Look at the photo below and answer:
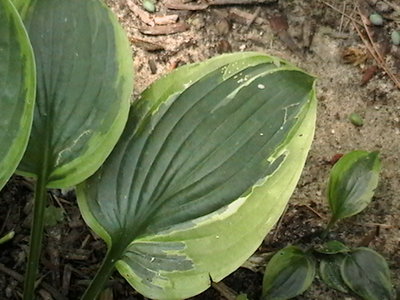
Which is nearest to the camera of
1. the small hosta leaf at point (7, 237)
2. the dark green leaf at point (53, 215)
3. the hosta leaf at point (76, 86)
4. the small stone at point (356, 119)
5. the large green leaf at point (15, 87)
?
the large green leaf at point (15, 87)

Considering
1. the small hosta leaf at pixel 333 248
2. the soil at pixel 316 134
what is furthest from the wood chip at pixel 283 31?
the small hosta leaf at pixel 333 248

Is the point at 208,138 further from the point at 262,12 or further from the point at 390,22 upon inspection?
the point at 390,22

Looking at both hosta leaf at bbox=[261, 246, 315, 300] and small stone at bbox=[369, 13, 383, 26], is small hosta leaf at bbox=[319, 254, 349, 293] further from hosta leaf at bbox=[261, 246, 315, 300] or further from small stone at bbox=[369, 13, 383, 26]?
small stone at bbox=[369, 13, 383, 26]

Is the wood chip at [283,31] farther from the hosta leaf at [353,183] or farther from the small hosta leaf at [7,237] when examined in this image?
the small hosta leaf at [7,237]

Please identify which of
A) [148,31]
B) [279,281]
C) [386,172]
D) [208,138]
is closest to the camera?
[208,138]

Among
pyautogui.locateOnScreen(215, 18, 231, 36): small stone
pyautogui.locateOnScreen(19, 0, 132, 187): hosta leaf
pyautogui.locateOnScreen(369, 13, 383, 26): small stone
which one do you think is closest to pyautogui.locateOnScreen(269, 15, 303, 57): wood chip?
pyautogui.locateOnScreen(215, 18, 231, 36): small stone

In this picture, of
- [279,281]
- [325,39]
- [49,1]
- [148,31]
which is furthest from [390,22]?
[49,1]
